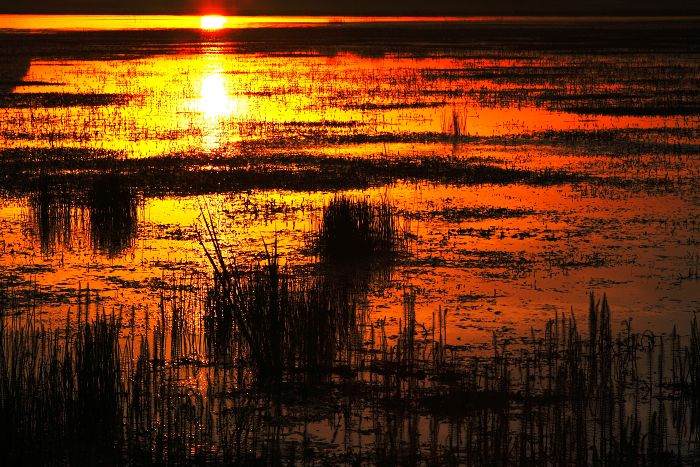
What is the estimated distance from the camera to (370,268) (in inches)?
414

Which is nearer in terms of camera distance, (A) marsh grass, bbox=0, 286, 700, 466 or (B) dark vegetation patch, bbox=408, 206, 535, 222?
(A) marsh grass, bbox=0, 286, 700, 466

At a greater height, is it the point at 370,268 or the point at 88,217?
the point at 88,217

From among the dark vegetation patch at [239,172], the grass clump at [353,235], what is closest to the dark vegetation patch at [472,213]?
the grass clump at [353,235]

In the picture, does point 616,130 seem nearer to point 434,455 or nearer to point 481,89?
point 481,89

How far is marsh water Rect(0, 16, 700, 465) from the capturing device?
624cm

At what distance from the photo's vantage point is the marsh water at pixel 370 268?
20.5 ft

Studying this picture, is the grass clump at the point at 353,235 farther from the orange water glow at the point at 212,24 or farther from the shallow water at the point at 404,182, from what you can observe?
the orange water glow at the point at 212,24

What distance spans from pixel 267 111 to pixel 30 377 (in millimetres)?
19081

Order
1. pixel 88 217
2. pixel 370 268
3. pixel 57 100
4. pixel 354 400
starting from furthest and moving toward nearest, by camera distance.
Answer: pixel 57 100
pixel 88 217
pixel 370 268
pixel 354 400

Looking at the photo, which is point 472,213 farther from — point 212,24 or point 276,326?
point 212,24

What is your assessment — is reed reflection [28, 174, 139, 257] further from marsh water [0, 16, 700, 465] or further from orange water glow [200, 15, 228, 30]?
orange water glow [200, 15, 228, 30]

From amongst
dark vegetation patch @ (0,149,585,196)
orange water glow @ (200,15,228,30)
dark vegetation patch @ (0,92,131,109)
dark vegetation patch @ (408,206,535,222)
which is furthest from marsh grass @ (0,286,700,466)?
orange water glow @ (200,15,228,30)

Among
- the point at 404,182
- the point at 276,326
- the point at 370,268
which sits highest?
the point at 404,182

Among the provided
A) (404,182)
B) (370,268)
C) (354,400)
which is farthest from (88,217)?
(354,400)
